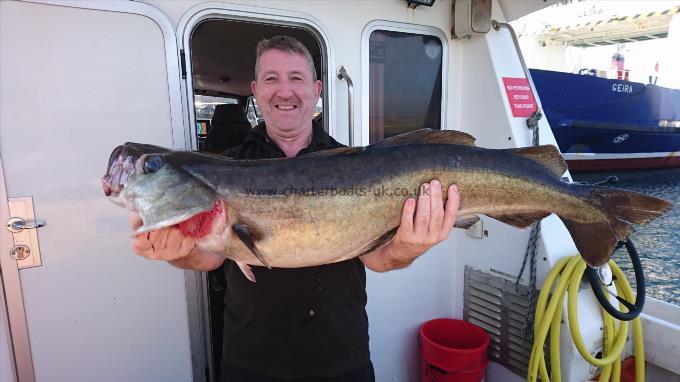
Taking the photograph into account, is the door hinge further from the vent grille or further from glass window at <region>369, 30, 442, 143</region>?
the vent grille

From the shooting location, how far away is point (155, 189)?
1640 millimetres

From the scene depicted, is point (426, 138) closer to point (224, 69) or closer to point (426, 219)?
point (426, 219)

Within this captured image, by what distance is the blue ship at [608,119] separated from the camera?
12.0 meters

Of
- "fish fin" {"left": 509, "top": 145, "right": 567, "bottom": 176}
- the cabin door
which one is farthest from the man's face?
"fish fin" {"left": 509, "top": 145, "right": 567, "bottom": 176}

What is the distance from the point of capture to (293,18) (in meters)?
3.19

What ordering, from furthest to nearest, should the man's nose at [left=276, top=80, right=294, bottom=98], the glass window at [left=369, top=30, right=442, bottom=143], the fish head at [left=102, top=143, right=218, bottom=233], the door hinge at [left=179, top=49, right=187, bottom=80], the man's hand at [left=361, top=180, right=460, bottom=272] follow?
the glass window at [left=369, top=30, right=442, bottom=143]
the door hinge at [left=179, top=49, right=187, bottom=80]
the man's nose at [left=276, top=80, right=294, bottom=98]
the man's hand at [left=361, top=180, right=460, bottom=272]
the fish head at [left=102, top=143, right=218, bottom=233]

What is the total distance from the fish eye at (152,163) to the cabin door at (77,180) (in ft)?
4.13

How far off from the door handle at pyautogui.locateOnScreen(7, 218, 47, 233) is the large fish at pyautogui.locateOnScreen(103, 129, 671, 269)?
4.02ft

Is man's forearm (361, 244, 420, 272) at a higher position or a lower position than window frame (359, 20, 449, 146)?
lower

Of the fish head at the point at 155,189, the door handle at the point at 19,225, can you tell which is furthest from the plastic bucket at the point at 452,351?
the door handle at the point at 19,225

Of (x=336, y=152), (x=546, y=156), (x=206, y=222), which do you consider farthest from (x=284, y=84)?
(x=546, y=156)

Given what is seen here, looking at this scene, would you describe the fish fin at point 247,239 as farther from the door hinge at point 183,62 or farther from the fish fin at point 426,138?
the door hinge at point 183,62

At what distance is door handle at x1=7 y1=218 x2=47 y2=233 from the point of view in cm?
243

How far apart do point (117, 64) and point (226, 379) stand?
2.16m
